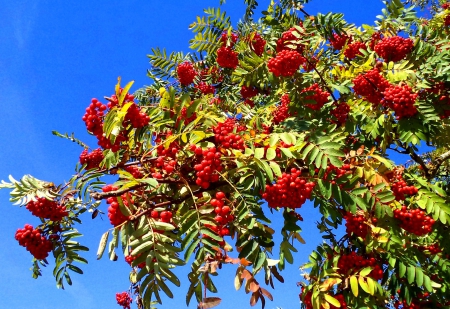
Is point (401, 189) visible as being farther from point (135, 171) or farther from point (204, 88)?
point (204, 88)

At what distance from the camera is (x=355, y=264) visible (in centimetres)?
420

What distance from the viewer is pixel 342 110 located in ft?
18.2

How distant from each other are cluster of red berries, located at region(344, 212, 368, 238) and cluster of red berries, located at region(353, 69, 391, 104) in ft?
5.67

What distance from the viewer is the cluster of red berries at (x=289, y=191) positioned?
303cm

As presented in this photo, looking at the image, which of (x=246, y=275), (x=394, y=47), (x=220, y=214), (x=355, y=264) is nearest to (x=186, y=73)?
(x=394, y=47)

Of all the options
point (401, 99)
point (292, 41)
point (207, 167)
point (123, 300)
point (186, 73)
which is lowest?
point (207, 167)

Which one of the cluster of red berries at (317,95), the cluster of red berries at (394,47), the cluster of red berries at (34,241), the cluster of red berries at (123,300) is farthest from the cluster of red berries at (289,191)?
the cluster of red berries at (123,300)

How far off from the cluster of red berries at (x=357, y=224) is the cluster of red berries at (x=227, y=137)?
1523 mm

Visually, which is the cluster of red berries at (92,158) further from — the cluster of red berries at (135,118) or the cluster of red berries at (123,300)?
the cluster of red berries at (123,300)

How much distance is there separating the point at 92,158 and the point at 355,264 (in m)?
2.84

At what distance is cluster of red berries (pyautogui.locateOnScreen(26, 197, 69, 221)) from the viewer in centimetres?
376

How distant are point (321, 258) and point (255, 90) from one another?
4178mm

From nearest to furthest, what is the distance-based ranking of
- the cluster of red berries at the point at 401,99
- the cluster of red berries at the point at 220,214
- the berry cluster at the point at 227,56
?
the cluster of red berries at the point at 220,214
the cluster of red berries at the point at 401,99
the berry cluster at the point at 227,56

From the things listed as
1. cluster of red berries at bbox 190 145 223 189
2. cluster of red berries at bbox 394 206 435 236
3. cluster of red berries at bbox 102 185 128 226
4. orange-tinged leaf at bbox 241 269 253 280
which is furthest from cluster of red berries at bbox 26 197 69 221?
cluster of red berries at bbox 394 206 435 236
